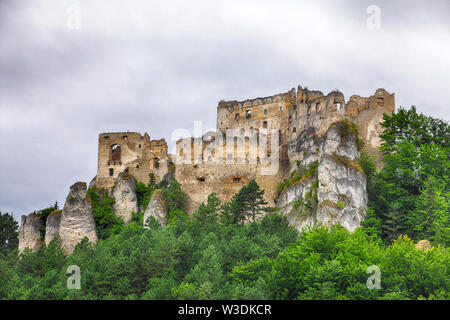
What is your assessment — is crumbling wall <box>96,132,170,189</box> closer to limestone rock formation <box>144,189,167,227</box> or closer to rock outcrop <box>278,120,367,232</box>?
limestone rock formation <box>144,189,167,227</box>

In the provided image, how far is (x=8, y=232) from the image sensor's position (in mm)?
64875

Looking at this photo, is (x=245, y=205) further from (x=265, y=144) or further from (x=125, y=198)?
(x=125, y=198)

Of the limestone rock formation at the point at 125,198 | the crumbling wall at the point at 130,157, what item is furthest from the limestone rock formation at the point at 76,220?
the crumbling wall at the point at 130,157

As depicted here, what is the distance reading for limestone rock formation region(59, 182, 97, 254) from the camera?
54125mm

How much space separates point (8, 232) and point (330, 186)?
117ft

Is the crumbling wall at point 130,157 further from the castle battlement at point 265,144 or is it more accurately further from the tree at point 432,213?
the tree at point 432,213

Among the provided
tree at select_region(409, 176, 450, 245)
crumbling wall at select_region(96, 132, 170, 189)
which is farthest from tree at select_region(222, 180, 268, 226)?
crumbling wall at select_region(96, 132, 170, 189)

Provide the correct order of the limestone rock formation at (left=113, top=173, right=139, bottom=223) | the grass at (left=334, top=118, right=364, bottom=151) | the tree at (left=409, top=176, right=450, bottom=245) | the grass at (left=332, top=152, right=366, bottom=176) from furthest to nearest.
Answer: the limestone rock formation at (left=113, top=173, right=139, bottom=223) < the grass at (left=334, top=118, right=364, bottom=151) < the grass at (left=332, top=152, right=366, bottom=176) < the tree at (left=409, top=176, right=450, bottom=245)

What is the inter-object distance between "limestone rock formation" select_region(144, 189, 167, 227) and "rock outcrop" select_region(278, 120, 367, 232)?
1011 cm

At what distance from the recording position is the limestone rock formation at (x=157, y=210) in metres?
53.6

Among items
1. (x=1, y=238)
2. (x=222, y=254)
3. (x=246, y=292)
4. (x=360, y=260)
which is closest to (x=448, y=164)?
(x=360, y=260)

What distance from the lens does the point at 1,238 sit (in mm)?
64125

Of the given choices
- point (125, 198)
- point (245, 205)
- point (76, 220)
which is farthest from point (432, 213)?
point (76, 220)

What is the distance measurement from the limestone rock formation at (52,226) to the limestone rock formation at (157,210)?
8.27 meters
